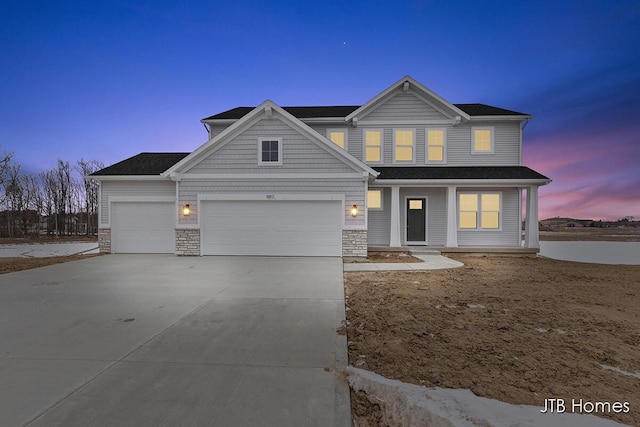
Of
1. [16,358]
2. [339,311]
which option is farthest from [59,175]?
[339,311]

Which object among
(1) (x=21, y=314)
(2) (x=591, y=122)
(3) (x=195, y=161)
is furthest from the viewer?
(2) (x=591, y=122)

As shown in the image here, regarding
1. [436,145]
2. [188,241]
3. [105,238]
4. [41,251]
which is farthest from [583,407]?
[41,251]

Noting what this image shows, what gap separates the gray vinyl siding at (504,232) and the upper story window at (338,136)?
5.90 m

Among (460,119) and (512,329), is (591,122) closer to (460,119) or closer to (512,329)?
(460,119)

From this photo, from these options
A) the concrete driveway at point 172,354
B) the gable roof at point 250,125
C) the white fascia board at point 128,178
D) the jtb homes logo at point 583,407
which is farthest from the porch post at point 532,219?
the white fascia board at point 128,178

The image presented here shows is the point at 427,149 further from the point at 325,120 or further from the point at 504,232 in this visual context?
the point at 504,232

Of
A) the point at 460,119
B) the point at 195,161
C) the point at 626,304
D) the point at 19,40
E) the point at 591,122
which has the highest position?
the point at 19,40

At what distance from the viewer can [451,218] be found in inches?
494

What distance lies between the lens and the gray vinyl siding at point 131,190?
12.0 meters

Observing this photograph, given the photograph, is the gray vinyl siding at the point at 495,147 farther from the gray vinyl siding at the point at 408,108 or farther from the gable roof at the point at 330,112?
the gray vinyl siding at the point at 408,108

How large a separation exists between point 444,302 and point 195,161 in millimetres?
10060

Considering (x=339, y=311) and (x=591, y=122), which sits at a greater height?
(x=591, y=122)

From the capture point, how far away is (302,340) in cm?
368

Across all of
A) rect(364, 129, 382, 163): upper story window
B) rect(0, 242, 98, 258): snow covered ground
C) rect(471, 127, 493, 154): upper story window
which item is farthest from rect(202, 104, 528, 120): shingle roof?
rect(0, 242, 98, 258): snow covered ground
